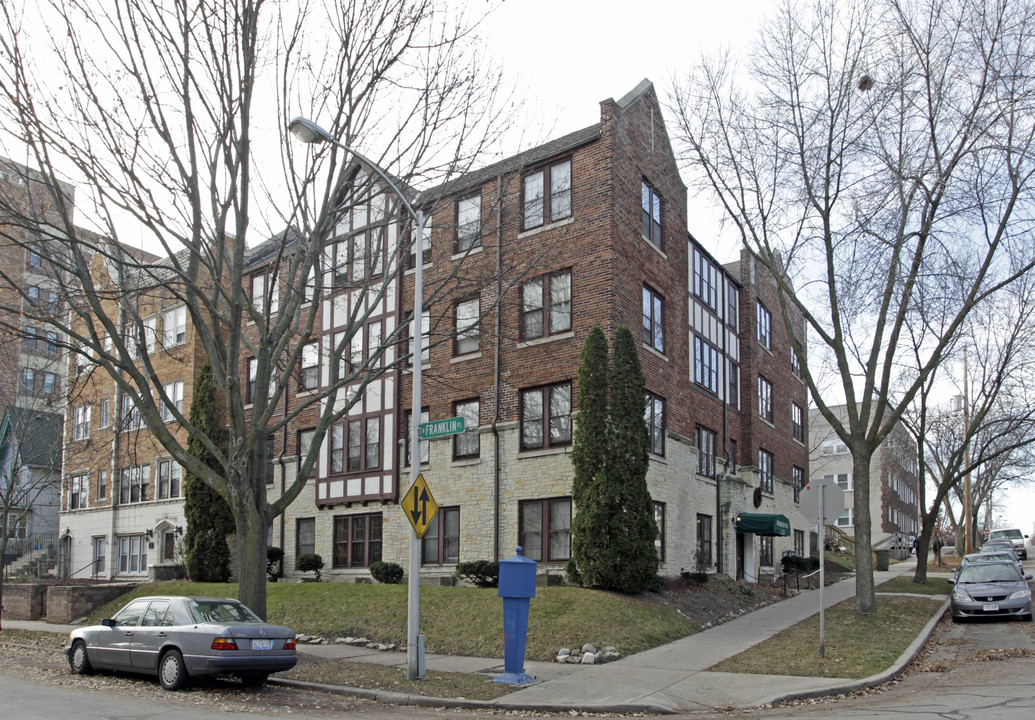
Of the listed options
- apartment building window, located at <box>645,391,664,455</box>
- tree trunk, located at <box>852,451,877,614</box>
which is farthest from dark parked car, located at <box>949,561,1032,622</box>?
apartment building window, located at <box>645,391,664,455</box>

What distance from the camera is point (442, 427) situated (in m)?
13.9

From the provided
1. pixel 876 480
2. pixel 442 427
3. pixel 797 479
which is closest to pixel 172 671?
pixel 442 427

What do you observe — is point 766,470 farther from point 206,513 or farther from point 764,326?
point 206,513

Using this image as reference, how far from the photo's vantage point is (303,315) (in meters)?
29.2

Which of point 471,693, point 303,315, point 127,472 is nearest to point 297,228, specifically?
point 471,693

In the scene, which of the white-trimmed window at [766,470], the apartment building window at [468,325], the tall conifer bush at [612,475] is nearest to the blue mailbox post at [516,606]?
the tall conifer bush at [612,475]

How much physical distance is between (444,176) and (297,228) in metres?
2.88

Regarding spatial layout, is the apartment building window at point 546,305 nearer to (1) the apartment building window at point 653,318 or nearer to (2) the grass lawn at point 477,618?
(1) the apartment building window at point 653,318

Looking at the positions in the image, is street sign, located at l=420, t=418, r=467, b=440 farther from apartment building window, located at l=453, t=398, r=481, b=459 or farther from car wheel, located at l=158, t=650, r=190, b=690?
apartment building window, located at l=453, t=398, r=481, b=459

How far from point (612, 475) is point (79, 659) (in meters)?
11.0

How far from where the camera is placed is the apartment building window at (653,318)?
942 inches

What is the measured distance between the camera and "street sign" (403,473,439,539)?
43.3 ft

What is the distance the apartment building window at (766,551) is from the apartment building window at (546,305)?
43.3 feet

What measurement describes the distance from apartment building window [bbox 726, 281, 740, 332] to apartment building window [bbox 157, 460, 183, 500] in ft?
68.8
